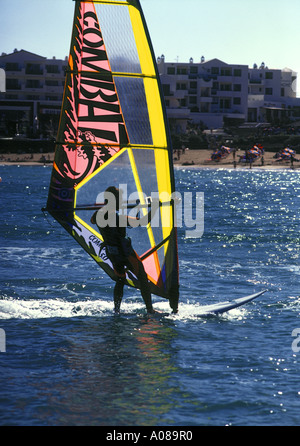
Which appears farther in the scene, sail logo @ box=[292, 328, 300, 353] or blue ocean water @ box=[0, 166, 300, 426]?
sail logo @ box=[292, 328, 300, 353]

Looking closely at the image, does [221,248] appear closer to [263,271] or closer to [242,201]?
[263,271]

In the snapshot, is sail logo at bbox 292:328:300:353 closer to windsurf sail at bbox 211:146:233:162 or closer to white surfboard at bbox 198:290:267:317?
white surfboard at bbox 198:290:267:317

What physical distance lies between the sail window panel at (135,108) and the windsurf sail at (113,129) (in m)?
0.01

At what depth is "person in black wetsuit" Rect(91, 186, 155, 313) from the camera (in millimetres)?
8398

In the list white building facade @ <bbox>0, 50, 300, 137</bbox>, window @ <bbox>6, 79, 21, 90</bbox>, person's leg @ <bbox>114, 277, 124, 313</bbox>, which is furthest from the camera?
window @ <bbox>6, 79, 21, 90</bbox>

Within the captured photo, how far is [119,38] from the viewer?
26.4 ft

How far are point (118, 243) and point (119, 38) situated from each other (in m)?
2.47

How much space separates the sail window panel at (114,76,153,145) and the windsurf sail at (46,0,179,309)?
1 centimetres

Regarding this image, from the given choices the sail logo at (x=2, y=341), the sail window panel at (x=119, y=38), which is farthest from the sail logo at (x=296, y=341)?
the sail window panel at (x=119, y=38)

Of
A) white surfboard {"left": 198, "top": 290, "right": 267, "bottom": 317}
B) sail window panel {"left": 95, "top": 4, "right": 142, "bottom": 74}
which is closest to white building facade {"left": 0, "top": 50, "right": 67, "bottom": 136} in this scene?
white surfboard {"left": 198, "top": 290, "right": 267, "bottom": 317}

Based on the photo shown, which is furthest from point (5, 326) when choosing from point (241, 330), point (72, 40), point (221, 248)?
point (221, 248)

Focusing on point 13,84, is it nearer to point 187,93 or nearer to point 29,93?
point 29,93

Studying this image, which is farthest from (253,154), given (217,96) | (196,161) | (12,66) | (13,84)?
(12,66)

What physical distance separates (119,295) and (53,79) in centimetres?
7158
